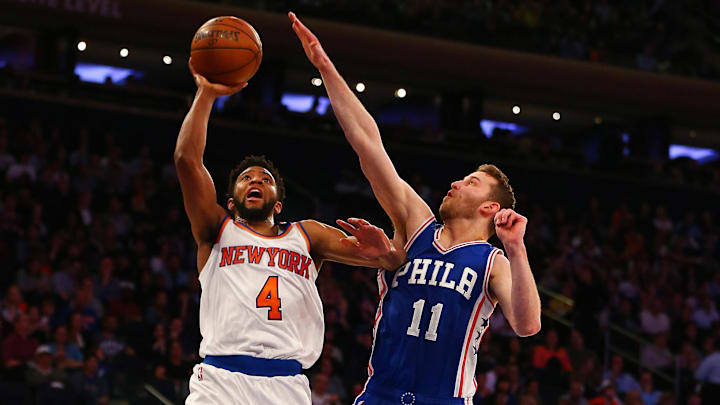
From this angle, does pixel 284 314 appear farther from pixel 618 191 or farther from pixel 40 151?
pixel 618 191

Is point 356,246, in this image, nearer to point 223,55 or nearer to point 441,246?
point 441,246

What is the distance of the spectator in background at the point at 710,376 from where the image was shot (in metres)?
13.6

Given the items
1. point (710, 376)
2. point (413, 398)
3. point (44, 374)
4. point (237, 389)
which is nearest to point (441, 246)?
point (413, 398)

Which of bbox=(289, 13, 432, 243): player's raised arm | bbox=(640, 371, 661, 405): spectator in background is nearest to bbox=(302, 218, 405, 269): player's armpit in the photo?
bbox=(289, 13, 432, 243): player's raised arm

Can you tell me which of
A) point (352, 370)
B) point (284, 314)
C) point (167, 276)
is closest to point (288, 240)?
point (284, 314)

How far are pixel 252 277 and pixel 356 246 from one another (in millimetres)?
594

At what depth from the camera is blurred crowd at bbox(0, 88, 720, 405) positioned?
10.5m

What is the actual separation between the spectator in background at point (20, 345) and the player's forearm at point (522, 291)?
22.2 ft

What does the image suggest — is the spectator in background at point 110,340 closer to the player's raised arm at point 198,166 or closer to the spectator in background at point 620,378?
the player's raised arm at point 198,166

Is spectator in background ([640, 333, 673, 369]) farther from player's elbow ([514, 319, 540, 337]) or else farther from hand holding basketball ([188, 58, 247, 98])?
hand holding basketball ([188, 58, 247, 98])

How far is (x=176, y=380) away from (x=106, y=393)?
0.70 m

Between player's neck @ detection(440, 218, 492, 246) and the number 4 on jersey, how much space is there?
0.95m

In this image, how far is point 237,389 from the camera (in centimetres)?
532

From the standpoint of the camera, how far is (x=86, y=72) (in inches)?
882
